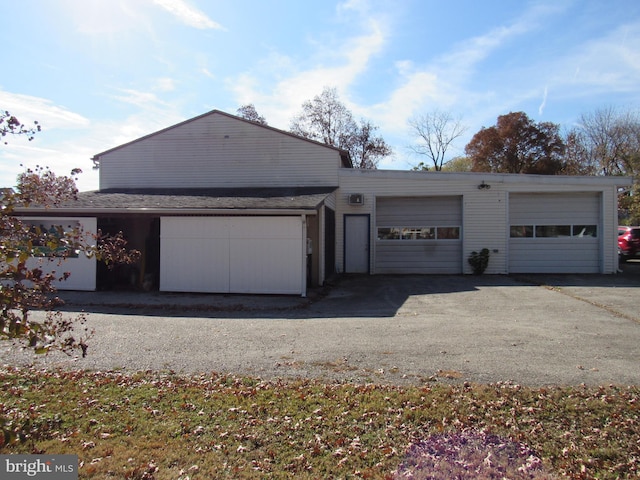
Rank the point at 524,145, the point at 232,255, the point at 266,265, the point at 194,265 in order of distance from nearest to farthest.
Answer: the point at 266,265
the point at 232,255
the point at 194,265
the point at 524,145

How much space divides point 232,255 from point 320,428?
8463mm

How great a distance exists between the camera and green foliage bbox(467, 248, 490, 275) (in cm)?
1570

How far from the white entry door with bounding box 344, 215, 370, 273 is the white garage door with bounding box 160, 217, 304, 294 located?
4978mm

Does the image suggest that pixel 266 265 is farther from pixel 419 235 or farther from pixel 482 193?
pixel 482 193

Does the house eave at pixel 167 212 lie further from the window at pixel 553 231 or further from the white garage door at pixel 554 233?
the window at pixel 553 231

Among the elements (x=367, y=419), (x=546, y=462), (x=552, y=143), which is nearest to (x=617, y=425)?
(x=546, y=462)

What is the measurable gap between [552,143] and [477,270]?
86.3 ft

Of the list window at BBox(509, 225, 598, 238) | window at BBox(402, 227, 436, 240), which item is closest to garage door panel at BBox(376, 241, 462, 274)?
window at BBox(402, 227, 436, 240)

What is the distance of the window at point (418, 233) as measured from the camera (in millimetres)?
16188

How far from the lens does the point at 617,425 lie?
3.85 meters

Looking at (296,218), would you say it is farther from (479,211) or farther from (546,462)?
(546,462)

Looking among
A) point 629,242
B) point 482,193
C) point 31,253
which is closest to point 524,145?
point 629,242

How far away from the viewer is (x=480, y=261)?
15.7m

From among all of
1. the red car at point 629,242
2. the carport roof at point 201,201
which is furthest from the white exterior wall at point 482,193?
the red car at point 629,242
